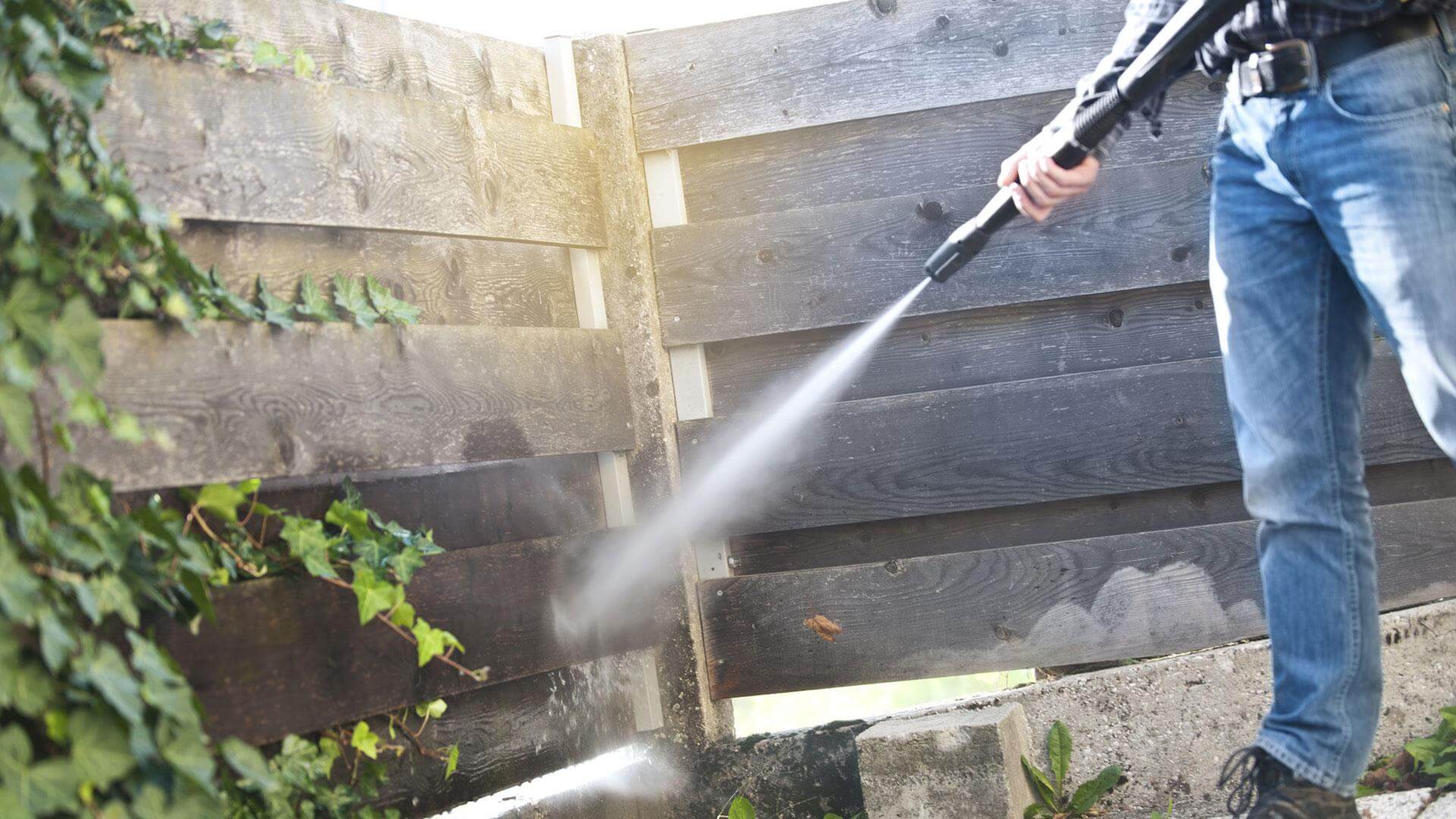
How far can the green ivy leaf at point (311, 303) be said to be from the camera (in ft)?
6.22

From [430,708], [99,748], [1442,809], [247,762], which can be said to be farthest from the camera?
[1442,809]

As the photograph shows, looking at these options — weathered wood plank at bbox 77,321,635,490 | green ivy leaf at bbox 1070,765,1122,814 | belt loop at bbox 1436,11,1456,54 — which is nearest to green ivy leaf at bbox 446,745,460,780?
weathered wood plank at bbox 77,321,635,490

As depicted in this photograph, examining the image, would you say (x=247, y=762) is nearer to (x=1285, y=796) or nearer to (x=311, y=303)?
(x=311, y=303)

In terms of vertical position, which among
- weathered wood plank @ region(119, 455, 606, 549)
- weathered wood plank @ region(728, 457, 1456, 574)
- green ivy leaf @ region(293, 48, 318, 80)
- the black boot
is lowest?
the black boot

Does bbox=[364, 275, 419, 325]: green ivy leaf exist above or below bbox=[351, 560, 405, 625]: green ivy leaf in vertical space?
above

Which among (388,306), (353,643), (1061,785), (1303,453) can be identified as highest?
(388,306)

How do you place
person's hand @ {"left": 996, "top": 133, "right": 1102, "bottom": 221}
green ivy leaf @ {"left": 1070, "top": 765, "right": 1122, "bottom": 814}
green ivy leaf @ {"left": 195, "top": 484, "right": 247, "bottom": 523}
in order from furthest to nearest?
1. green ivy leaf @ {"left": 1070, "top": 765, "right": 1122, "bottom": 814}
2. person's hand @ {"left": 996, "top": 133, "right": 1102, "bottom": 221}
3. green ivy leaf @ {"left": 195, "top": 484, "right": 247, "bottom": 523}

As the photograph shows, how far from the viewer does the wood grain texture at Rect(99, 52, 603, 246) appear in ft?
5.52

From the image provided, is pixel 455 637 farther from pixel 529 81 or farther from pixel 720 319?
pixel 529 81

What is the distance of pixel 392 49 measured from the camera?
220cm

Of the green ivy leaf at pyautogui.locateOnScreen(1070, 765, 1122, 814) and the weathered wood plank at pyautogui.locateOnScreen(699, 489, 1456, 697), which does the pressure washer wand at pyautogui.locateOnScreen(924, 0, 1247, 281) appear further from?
the green ivy leaf at pyautogui.locateOnScreen(1070, 765, 1122, 814)

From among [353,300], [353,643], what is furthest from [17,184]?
[353,643]

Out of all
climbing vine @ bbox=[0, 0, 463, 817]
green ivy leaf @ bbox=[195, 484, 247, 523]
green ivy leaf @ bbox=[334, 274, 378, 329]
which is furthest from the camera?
green ivy leaf @ bbox=[334, 274, 378, 329]

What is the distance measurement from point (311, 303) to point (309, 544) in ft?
1.27
